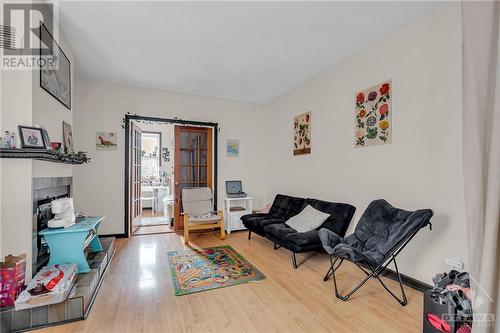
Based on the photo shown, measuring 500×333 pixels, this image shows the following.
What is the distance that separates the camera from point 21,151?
1.78 metres

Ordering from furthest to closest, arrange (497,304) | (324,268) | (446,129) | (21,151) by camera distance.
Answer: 1. (324,268)
2. (446,129)
3. (21,151)
4. (497,304)

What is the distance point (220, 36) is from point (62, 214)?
2496 millimetres

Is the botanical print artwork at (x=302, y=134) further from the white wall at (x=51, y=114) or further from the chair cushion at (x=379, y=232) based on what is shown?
the white wall at (x=51, y=114)

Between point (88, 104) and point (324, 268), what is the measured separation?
176 inches

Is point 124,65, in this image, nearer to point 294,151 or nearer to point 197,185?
point 197,185

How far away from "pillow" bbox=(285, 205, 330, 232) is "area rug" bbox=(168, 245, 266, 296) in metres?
0.83

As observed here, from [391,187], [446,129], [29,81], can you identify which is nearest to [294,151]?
[391,187]

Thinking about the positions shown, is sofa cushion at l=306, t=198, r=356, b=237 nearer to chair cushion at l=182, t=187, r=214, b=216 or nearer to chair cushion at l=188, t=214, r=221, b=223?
chair cushion at l=188, t=214, r=221, b=223

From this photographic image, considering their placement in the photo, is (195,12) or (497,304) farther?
(195,12)

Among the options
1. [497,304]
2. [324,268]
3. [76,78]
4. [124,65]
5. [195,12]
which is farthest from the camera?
[76,78]

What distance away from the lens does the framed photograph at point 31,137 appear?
184cm

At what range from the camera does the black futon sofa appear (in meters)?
2.82

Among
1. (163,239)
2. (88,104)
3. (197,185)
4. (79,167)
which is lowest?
(163,239)

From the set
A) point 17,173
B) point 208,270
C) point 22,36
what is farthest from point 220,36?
point 208,270
